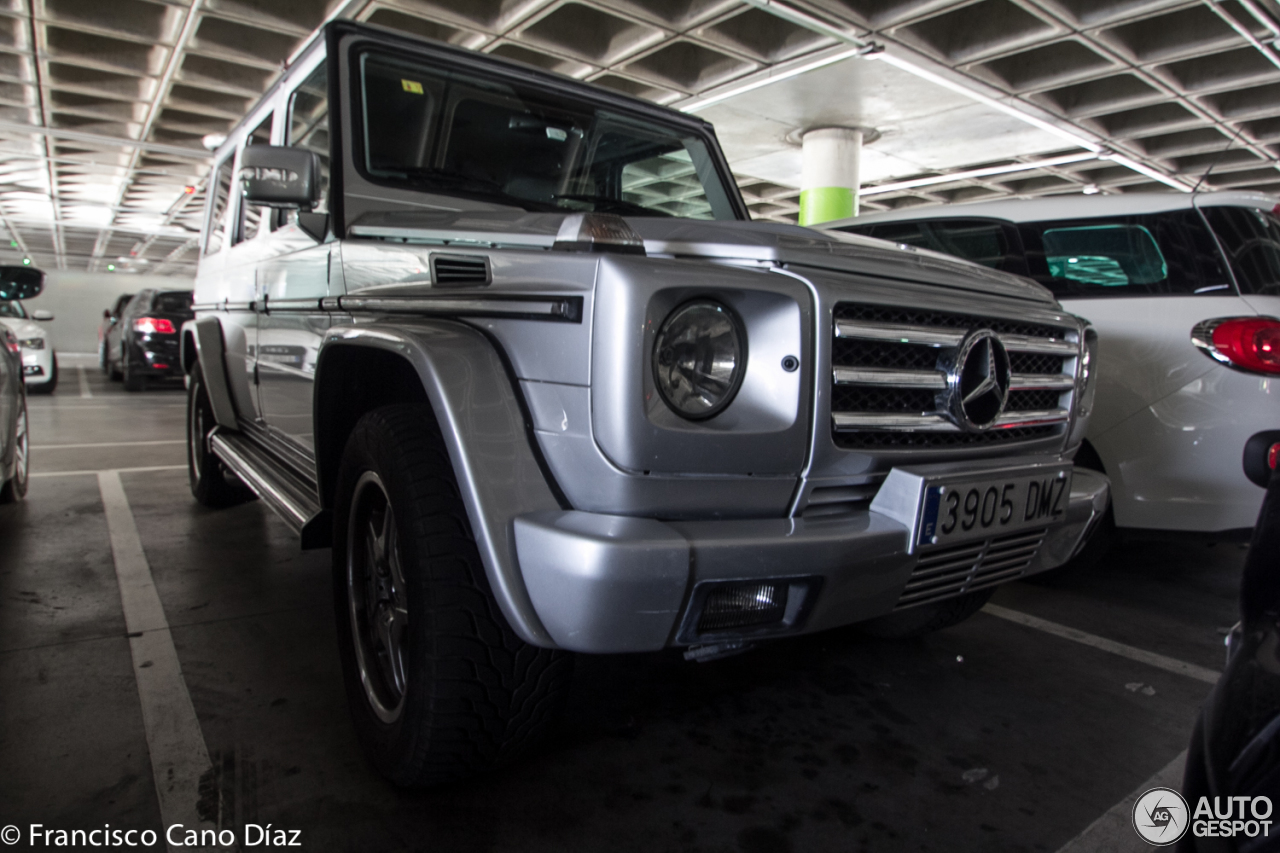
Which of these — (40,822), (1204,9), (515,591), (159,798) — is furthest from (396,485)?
(1204,9)

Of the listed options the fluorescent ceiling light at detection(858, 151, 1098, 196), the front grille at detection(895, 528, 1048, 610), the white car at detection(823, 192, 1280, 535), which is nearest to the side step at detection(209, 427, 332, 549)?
the front grille at detection(895, 528, 1048, 610)

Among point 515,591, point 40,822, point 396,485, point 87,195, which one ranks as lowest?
point 40,822

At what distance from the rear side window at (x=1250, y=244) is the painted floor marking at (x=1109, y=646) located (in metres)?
1.32

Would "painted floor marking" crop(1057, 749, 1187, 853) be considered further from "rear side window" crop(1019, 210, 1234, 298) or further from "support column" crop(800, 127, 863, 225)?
"support column" crop(800, 127, 863, 225)

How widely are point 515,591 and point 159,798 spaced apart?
971 millimetres

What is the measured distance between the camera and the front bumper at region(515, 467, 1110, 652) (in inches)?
49.3

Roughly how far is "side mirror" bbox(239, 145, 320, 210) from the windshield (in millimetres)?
161

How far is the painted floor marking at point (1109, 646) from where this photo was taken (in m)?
2.53

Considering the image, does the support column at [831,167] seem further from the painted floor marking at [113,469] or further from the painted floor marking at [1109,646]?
the painted floor marking at [1109,646]

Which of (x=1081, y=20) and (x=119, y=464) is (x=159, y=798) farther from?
(x=1081, y=20)

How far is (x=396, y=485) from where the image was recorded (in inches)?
62.3

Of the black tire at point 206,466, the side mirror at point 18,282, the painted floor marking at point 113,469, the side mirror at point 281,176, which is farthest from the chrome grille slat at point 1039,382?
the painted floor marking at point 113,469

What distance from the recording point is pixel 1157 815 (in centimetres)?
151

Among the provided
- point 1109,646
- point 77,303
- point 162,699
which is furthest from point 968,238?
point 77,303
